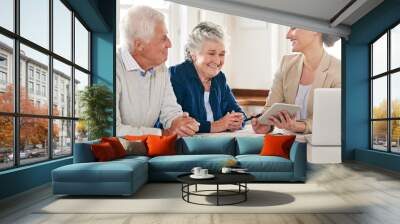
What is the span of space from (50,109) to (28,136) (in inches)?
32.1

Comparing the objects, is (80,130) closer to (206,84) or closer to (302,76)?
(206,84)

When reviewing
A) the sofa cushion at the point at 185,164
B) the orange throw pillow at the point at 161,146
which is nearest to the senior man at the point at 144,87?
the orange throw pillow at the point at 161,146

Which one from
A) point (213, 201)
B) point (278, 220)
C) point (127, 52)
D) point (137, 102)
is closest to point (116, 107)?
point (137, 102)

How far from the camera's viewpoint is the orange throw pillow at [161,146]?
6824 mm

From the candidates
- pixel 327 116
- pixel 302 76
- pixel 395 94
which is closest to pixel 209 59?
pixel 302 76

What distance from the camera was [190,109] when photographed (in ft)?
29.2

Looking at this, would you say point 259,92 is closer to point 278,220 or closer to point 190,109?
point 190,109

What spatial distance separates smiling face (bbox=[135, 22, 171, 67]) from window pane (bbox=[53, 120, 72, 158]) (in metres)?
2.43

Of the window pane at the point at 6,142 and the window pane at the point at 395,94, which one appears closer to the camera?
the window pane at the point at 6,142

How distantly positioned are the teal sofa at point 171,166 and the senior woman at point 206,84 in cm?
176

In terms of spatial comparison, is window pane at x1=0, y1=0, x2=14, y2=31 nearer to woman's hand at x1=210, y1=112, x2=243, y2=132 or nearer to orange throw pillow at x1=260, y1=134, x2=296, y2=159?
orange throw pillow at x1=260, y1=134, x2=296, y2=159

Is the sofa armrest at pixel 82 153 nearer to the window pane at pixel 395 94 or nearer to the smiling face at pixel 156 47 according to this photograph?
the smiling face at pixel 156 47

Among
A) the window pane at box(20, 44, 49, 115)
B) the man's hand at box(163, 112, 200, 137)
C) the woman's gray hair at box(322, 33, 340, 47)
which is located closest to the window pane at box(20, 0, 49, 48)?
the window pane at box(20, 44, 49, 115)

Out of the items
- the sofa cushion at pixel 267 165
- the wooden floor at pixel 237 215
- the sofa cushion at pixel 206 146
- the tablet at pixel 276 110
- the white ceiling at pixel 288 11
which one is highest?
the white ceiling at pixel 288 11
